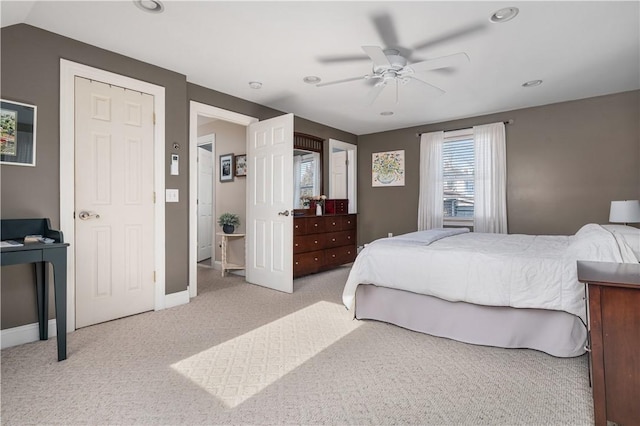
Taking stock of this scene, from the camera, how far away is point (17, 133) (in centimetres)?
243

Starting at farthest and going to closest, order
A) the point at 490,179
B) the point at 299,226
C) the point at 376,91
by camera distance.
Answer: the point at 490,179
the point at 299,226
the point at 376,91

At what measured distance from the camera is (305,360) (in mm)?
2207

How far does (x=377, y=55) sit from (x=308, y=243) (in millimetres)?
2796

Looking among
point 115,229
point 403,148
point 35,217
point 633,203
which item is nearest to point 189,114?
point 115,229

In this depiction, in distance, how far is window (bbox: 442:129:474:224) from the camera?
5134 millimetres

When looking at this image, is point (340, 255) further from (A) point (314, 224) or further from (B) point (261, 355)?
(B) point (261, 355)

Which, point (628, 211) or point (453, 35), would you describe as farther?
point (628, 211)

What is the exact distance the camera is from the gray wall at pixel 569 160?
13.2 ft

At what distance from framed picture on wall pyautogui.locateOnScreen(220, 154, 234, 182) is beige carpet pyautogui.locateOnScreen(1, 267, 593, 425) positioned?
9.62ft

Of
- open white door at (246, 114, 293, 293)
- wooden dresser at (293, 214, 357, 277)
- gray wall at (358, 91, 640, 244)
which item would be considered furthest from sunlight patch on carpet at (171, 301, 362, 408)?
gray wall at (358, 91, 640, 244)

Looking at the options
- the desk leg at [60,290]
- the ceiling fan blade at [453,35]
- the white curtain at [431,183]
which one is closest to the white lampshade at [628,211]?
the white curtain at [431,183]

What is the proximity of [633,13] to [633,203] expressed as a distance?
192 cm

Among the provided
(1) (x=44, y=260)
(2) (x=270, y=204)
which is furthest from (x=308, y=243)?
(1) (x=44, y=260)

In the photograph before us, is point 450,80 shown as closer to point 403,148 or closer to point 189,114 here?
point 403,148
